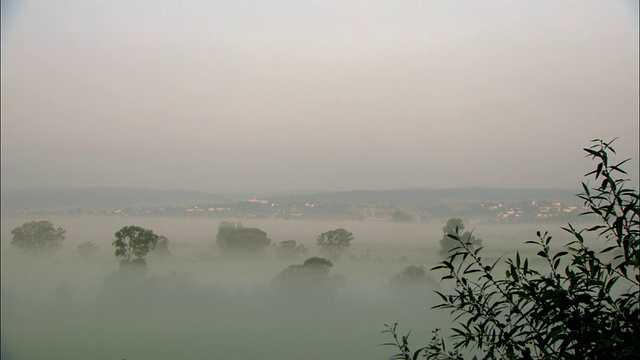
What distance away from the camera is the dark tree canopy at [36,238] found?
105 inches

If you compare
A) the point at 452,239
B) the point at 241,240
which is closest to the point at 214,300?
the point at 241,240

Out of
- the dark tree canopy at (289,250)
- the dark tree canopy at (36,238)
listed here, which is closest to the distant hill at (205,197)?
the dark tree canopy at (36,238)

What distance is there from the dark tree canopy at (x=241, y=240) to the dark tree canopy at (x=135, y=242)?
348 millimetres

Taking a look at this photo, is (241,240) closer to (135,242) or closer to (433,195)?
(135,242)

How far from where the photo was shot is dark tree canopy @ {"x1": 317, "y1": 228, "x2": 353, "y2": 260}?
8.30 ft

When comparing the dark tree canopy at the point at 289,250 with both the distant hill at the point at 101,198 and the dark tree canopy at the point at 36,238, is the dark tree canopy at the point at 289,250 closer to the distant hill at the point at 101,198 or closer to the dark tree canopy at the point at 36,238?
the distant hill at the point at 101,198

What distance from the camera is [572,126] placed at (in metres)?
2.47

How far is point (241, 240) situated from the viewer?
8.55ft

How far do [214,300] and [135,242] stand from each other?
1.75 ft

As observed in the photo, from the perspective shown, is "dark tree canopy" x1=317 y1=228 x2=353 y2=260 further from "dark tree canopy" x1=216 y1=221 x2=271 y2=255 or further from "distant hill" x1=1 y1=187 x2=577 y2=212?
"dark tree canopy" x1=216 y1=221 x2=271 y2=255

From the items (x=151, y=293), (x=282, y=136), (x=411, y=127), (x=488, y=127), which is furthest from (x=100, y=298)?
(x=488, y=127)

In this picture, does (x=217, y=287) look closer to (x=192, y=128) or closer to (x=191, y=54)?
(x=192, y=128)

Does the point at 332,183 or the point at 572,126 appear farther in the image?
the point at 332,183

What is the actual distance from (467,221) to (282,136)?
1.05 meters
